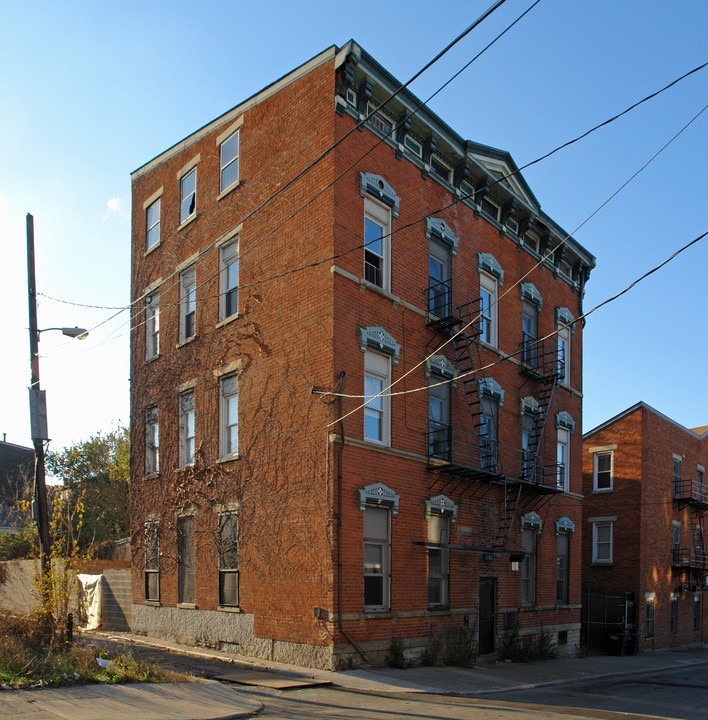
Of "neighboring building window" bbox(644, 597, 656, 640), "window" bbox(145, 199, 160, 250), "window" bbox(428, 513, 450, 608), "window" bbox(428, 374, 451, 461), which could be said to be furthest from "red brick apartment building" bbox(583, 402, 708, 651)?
"window" bbox(145, 199, 160, 250)

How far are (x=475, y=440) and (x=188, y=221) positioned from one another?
33.0 feet

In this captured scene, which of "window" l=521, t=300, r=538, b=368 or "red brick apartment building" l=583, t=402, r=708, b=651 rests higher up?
"window" l=521, t=300, r=538, b=368

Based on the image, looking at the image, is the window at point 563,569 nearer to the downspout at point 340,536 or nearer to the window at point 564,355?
the window at point 564,355

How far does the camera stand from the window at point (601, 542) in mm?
32031

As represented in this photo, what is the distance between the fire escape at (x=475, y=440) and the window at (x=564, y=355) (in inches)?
90.8

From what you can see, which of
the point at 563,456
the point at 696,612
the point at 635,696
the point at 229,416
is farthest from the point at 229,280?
the point at 696,612

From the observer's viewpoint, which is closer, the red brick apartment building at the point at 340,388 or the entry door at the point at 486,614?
the red brick apartment building at the point at 340,388

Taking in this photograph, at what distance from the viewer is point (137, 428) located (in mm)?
24297

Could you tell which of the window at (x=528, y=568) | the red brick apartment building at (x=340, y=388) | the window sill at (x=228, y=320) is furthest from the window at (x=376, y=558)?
the window at (x=528, y=568)

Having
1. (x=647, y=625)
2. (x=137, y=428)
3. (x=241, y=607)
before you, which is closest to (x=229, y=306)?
(x=137, y=428)

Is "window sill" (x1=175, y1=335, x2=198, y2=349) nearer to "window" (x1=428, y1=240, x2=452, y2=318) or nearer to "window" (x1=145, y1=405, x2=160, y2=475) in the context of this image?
"window" (x1=145, y1=405, x2=160, y2=475)

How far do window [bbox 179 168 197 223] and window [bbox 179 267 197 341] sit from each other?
1.70m

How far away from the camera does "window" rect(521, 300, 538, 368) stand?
2439 centimetres

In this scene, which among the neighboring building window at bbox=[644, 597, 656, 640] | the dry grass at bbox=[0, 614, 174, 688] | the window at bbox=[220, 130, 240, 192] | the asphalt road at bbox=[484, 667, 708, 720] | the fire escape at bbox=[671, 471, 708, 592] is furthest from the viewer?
the fire escape at bbox=[671, 471, 708, 592]
